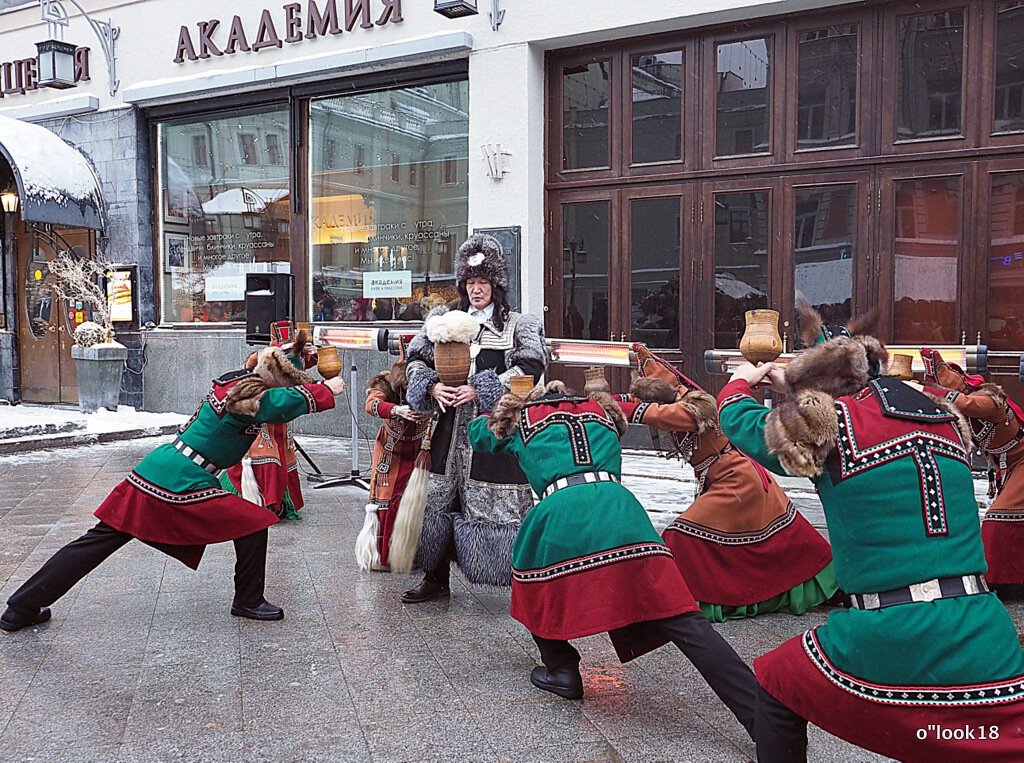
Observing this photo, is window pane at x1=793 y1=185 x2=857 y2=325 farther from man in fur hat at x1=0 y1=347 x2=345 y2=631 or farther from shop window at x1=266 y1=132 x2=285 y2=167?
shop window at x1=266 y1=132 x2=285 y2=167

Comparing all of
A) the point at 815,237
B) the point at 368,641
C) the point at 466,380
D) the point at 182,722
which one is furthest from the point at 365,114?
the point at 182,722

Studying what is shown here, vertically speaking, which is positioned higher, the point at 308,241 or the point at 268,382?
the point at 308,241

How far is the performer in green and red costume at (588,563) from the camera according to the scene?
126 inches

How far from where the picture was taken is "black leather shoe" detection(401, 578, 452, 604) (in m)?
4.94

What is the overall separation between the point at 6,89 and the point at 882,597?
1538 cm

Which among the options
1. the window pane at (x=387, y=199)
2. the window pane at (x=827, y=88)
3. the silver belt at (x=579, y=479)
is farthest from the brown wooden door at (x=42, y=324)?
the silver belt at (x=579, y=479)

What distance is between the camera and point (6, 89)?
14164 millimetres

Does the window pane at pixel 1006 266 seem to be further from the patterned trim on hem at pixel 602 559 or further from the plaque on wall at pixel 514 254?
the patterned trim on hem at pixel 602 559

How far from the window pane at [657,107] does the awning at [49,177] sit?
25.5ft

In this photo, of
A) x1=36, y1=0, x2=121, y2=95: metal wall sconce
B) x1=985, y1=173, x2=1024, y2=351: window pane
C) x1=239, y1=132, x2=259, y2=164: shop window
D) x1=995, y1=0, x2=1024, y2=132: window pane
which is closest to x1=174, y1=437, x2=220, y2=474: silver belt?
x1=985, y1=173, x2=1024, y2=351: window pane

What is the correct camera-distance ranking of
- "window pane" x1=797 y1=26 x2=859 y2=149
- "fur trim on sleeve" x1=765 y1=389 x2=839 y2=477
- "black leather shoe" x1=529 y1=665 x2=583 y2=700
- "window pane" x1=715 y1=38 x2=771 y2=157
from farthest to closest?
"window pane" x1=715 y1=38 x2=771 y2=157, "window pane" x1=797 y1=26 x2=859 y2=149, "black leather shoe" x1=529 y1=665 x2=583 y2=700, "fur trim on sleeve" x1=765 y1=389 x2=839 y2=477

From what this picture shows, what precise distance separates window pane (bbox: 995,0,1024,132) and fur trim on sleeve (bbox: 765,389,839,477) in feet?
24.0

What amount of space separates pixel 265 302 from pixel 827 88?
5786 millimetres

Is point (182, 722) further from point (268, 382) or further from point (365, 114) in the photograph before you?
point (365, 114)
